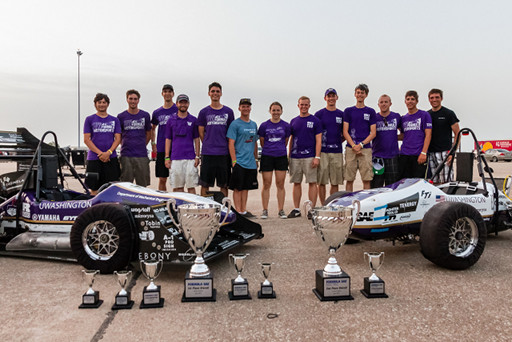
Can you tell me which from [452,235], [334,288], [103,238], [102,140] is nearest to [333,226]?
[334,288]

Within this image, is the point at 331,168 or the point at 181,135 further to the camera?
the point at 331,168

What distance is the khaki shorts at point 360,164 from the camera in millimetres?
6613

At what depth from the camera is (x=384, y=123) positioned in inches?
263

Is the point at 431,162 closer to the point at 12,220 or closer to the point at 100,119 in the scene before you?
the point at 100,119

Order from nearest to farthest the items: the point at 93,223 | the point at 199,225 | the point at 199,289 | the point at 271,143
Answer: the point at 199,289
the point at 199,225
the point at 93,223
the point at 271,143

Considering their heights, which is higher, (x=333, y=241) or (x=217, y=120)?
(x=217, y=120)

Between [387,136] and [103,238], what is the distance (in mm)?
4850

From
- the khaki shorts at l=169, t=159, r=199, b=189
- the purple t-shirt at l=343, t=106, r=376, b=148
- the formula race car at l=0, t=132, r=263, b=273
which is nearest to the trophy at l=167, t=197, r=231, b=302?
the formula race car at l=0, t=132, r=263, b=273

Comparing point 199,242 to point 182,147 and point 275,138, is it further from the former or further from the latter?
point 275,138

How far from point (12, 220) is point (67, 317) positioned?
2.50 meters

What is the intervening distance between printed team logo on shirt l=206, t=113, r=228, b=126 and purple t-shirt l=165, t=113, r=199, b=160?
0.25 metres

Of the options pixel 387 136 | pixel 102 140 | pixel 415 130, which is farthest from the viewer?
pixel 387 136

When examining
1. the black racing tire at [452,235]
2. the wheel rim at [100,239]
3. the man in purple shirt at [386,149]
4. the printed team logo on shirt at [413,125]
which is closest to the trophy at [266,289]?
the wheel rim at [100,239]

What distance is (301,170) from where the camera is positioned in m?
6.88
